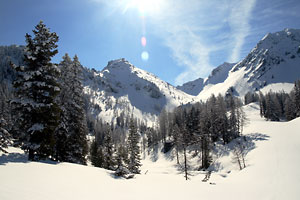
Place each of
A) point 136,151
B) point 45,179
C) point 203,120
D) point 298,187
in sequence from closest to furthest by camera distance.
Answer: point 45,179 → point 298,187 → point 136,151 → point 203,120

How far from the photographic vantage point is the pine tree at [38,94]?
1438 cm

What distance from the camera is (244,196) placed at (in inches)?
573

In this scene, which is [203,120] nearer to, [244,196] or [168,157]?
[168,157]

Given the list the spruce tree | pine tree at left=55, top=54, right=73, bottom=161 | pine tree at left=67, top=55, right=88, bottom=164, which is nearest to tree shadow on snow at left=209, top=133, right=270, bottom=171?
pine tree at left=67, top=55, right=88, bottom=164

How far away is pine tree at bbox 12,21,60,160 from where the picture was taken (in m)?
14.4

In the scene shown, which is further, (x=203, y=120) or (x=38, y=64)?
(x=203, y=120)

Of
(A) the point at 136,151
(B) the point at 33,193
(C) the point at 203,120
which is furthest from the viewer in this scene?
(C) the point at 203,120

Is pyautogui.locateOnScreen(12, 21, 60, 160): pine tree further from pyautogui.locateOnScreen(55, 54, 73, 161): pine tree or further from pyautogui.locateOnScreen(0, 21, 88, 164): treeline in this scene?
pyautogui.locateOnScreen(55, 54, 73, 161): pine tree

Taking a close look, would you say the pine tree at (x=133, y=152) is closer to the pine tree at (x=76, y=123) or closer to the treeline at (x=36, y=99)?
the pine tree at (x=76, y=123)

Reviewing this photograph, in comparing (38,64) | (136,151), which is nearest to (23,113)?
(38,64)

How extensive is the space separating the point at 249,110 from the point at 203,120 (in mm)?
83157

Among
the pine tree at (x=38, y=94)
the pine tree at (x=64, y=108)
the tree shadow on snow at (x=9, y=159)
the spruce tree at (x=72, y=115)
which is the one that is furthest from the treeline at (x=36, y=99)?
the spruce tree at (x=72, y=115)

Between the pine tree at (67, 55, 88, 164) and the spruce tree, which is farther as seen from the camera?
the pine tree at (67, 55, 88, 164)

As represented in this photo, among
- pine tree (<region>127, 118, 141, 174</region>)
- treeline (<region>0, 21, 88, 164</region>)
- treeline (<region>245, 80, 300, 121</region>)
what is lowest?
pine tree (<region>127, 118, 141, 174</region>)
